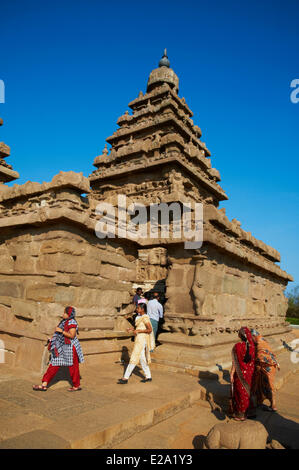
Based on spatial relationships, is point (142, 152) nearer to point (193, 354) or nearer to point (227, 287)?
point (227, 287)

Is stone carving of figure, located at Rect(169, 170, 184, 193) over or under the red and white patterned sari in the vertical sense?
over

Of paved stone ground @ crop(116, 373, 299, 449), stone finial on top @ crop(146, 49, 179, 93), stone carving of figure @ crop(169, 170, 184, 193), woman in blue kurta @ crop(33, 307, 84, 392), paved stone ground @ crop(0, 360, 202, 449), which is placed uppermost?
stone finial on top @ crop(146, 49, 179, 93)

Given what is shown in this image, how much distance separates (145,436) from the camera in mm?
3439

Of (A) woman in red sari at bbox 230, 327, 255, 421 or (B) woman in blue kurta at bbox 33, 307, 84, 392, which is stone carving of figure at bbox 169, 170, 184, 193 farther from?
(A) woman in red sari at bbox 230, 327, 255, 421

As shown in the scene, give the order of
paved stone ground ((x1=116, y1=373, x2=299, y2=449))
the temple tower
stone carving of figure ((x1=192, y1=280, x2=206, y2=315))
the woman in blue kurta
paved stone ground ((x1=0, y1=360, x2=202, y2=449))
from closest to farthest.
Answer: paved stone ground ((x1=0, y1=360, x2=202, y2=449))
paved stone ground ((x1=116, y1=373, x2=299, y2=449))
the woman in blue kurta
stone carving of figure ((x1=192, y1=280, x2=206, y2=315))
the temple tower

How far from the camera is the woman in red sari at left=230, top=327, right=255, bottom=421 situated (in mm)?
4117

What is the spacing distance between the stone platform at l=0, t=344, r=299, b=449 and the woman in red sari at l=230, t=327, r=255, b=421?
0.27m

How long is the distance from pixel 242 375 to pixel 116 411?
5.82 ft

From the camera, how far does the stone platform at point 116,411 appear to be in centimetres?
304

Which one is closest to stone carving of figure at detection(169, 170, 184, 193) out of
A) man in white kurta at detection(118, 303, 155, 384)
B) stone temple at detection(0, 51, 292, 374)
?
stone temple at detection(0, 51, 292, 374)

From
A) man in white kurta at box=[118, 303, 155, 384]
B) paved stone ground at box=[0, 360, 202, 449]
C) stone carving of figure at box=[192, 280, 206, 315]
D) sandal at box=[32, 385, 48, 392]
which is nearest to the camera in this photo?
paved stone ground at box=[0, 360, 202, 449]

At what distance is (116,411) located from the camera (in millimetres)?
3664
